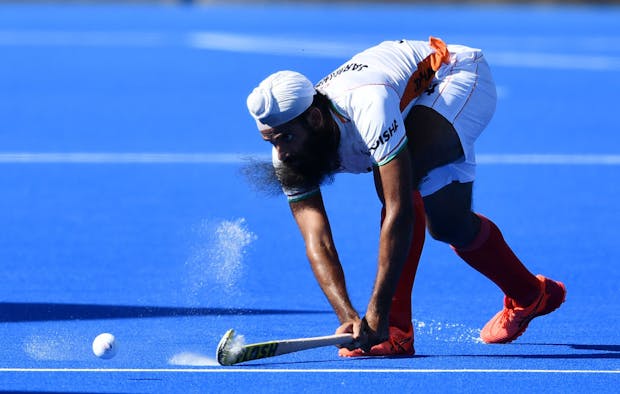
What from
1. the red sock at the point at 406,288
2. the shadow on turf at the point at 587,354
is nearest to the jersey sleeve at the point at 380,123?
the red sock at the point at 406,288

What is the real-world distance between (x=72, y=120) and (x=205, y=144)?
200 centimetres

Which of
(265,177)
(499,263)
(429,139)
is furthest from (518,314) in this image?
(265,177)

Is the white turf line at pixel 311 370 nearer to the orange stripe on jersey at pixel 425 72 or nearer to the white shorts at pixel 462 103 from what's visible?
the white shorts at pixel 462 103

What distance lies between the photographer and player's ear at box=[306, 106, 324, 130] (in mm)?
5191

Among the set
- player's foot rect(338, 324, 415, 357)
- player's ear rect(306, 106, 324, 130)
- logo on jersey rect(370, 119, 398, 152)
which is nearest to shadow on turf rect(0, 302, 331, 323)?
player's foot rect(338, 324, 415, 357)

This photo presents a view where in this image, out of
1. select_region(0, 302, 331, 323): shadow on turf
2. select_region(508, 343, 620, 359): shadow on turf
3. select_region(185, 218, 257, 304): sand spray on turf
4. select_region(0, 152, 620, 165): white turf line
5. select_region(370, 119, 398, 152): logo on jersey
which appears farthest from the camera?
select_region(0, 152, 620, 165): white turf line

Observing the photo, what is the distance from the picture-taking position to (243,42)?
2169 centimetres

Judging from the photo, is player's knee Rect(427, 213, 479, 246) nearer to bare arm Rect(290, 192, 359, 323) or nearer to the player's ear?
bare arm Rect(290, 192, 359, 323)

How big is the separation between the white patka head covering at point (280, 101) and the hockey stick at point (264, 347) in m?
0.82

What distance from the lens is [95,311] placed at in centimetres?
661

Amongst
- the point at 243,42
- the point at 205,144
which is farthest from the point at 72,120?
the point at 243,42

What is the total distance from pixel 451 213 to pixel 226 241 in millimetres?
1344

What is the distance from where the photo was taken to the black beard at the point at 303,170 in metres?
5.27

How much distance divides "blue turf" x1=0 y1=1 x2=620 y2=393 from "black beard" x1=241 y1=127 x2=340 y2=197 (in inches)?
29.1
